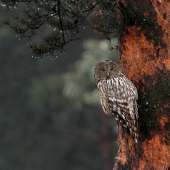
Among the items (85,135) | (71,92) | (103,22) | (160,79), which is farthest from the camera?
(85,135)

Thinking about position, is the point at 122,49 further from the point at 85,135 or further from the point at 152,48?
the point at 85,135

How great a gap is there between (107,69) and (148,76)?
2.44 ft

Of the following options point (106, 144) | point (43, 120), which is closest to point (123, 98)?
point (106, 144)

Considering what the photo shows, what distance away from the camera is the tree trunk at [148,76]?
3451 millimetres

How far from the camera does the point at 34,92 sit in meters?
15.8

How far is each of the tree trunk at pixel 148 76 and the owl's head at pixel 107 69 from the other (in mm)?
306

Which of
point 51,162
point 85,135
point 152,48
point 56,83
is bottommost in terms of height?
point 51,162

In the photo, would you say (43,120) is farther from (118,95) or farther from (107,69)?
(118,95)

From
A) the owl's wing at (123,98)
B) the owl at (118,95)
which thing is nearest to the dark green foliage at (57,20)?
the owl at (118,95)

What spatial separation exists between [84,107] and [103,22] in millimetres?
11017

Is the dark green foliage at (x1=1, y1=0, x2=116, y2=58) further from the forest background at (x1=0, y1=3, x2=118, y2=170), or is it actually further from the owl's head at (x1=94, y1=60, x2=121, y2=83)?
the forest background at (x1=0, y1=3, x2=118, y2=170)

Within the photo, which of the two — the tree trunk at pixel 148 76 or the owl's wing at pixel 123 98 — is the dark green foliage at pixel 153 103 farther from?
the owl's wing at pixel 123 98

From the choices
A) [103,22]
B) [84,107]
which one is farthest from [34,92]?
[103,22]

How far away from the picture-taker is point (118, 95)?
397cm
